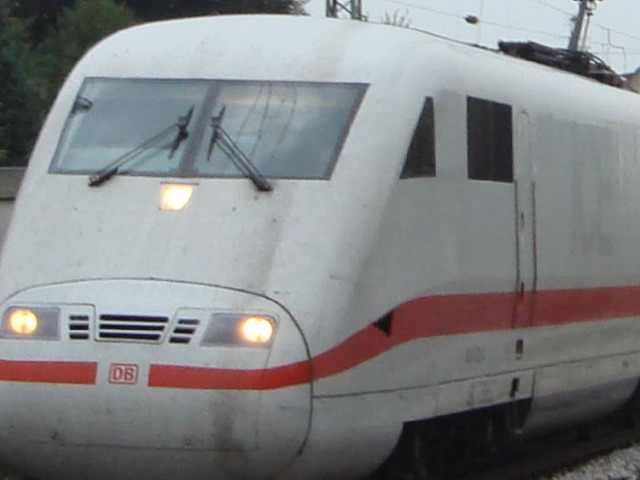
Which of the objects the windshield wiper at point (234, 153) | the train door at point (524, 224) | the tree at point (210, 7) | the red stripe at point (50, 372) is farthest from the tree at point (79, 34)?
the red stripe at point (50, 372)

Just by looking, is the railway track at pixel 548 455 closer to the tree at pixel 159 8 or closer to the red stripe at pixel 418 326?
the red stripe at pixel 418 326

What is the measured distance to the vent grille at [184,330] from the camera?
9.16m

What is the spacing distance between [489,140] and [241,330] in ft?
9.33

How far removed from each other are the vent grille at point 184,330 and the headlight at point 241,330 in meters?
0.07

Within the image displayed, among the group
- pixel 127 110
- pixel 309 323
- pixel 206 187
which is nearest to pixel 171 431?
pixel 309 323

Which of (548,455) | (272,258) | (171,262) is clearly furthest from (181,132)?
(548,455)

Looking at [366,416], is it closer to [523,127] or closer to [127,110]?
[127,110]

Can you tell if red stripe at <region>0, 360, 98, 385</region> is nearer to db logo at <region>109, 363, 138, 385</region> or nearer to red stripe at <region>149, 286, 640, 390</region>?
db logo at <region>109, 363, 138, 385</region>

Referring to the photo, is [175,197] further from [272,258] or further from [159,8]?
[159,8]

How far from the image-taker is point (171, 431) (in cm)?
907

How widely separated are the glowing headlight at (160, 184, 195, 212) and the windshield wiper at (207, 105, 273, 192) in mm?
280

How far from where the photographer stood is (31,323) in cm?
949

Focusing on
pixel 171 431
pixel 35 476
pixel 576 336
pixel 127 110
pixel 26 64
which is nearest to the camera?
pixel 171 431

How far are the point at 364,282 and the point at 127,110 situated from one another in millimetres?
1863
